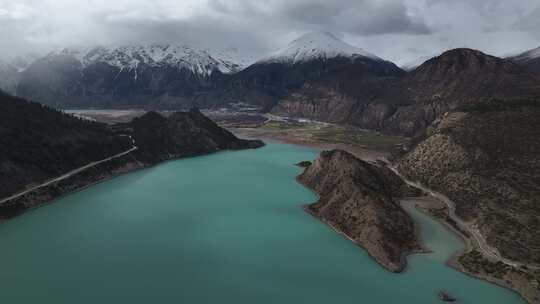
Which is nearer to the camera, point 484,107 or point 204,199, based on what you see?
point 204,199

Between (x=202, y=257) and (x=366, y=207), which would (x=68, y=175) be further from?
(x=366, y=207)

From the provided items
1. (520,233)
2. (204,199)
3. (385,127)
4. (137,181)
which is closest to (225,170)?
(137,181)

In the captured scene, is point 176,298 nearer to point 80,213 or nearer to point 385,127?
point 80,213

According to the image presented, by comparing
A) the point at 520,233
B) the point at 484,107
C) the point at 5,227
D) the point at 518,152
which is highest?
the point at 484,107

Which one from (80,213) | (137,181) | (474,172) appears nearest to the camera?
(80,213)

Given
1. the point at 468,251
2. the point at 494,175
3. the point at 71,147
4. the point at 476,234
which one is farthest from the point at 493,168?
the point at 71,147

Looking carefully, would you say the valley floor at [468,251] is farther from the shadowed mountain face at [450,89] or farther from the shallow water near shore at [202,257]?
the shadowed mountain face at [450,89]

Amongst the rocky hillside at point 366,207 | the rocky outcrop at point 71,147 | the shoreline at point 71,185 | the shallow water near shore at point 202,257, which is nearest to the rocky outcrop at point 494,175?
the shallow water near shore at point 202,257
